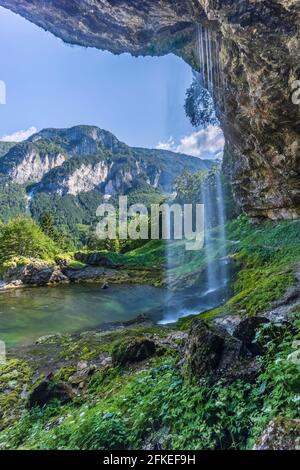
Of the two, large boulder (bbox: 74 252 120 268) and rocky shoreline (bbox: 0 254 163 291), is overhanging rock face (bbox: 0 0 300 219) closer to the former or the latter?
rocky shoreline (bbox: 0 254 163 291)

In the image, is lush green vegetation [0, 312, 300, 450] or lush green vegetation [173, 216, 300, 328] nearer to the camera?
lush green vegetation [0, 312, 300, 450]

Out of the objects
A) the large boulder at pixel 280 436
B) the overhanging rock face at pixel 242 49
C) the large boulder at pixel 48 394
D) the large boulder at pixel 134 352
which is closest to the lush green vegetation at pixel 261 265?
the overhanging rock face at pixel 242 49

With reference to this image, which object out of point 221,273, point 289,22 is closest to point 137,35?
point 289,22

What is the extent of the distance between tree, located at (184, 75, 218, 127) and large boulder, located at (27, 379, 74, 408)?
33.8 metres

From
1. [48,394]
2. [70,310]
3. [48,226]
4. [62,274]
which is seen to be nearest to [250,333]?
[48,394]

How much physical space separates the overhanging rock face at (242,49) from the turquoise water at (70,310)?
10.6m

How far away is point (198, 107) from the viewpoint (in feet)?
124

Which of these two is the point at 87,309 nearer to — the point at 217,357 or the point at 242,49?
the point at 242,49

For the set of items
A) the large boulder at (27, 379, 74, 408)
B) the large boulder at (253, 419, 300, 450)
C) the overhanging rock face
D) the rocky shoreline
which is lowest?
the rocky shoreline

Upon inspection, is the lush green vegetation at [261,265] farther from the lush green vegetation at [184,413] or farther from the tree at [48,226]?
the tree at [48,226]

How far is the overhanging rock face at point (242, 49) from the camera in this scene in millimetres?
13344

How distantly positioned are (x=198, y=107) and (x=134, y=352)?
3321 centimetres

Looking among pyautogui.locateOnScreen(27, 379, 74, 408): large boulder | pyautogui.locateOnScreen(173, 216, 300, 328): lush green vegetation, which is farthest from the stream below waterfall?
pyautogui.locateOnScreen(27, 379, 74, 408): large boulder

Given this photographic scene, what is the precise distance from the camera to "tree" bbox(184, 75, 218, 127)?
122 feet
